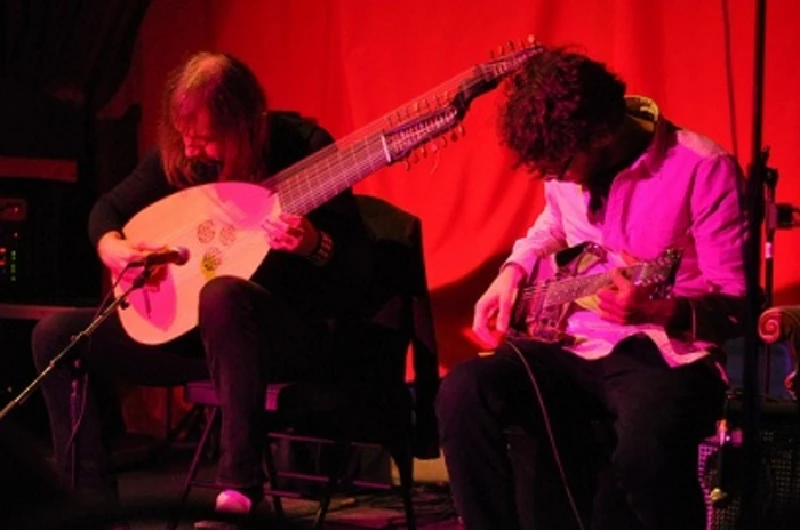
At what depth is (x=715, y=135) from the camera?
362cm

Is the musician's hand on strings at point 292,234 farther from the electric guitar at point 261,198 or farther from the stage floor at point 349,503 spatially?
the stage floor at point 349,503

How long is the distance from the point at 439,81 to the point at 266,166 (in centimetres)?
111

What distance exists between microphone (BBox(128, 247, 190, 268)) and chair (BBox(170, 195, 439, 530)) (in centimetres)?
34

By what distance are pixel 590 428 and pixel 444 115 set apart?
89 cm

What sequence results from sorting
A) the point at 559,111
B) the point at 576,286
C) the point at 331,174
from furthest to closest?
the point at 331,174
the point at 576,286
the point at 559,111

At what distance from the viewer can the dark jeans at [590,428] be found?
2.36 metres

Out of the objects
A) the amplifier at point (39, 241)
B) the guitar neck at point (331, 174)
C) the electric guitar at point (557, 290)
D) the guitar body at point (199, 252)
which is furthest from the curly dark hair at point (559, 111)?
the amplifier at point (39, 241)

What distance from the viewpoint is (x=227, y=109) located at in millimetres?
3188

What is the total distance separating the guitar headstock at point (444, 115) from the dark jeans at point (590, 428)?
62cm

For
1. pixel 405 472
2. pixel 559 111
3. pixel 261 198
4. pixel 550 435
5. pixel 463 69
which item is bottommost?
pixel 405 472

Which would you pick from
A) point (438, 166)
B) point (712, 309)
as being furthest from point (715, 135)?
point (712, 309)

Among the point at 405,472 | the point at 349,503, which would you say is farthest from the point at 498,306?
the point at 349,503

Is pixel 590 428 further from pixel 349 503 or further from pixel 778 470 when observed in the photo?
pixel 349 503

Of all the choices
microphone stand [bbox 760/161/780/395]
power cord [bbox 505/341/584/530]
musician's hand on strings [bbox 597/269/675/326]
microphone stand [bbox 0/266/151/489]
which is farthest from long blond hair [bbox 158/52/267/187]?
microphone stand [bbox 760/161/780/395]
